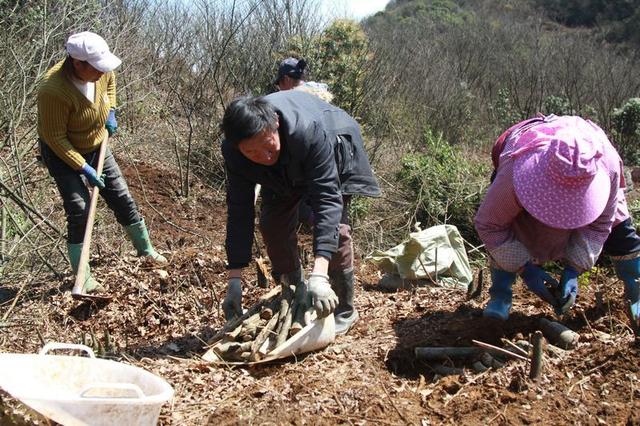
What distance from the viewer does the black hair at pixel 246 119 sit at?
2.98 m

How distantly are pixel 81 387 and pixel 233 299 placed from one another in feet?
3.62

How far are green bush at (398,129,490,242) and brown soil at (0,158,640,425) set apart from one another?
2523mm

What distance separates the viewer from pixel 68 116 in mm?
4652

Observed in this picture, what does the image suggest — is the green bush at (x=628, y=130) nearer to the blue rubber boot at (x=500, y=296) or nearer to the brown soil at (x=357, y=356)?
the brown soil at (x=357, y=356)

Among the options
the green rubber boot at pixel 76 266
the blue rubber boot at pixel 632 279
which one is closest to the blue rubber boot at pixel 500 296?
the blue rubber boot at pixel 632 279

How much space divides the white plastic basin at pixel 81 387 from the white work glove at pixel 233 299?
1.00 meters

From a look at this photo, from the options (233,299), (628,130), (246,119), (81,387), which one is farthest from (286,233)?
(628,130)

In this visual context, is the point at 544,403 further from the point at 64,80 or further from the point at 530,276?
the point at 64,80

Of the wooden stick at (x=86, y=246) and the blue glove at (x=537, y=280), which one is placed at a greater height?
A: the blue glove at (x=537, y=280)

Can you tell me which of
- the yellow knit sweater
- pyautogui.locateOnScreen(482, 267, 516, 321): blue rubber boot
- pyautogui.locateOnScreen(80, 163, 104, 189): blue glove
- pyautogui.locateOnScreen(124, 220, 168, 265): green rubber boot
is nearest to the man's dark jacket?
pyautogui.locateOnScreen(482, 267, 516, 321): blue rubber boot

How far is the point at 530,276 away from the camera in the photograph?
336cm

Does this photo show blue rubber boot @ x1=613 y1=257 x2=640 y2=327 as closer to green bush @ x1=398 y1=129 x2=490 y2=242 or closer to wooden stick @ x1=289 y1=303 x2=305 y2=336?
wooden stick @ x1=289 y1=303 x2=305 y2=336

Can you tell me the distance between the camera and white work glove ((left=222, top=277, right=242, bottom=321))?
3.67m

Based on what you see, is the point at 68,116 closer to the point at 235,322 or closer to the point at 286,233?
the point at 286,233
